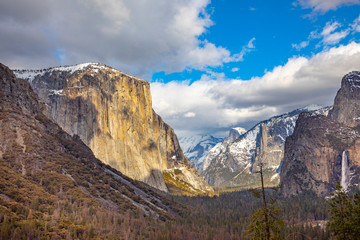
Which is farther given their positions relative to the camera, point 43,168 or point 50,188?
point 43,168

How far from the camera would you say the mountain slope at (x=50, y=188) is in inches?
3056

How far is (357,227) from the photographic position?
1668 inches

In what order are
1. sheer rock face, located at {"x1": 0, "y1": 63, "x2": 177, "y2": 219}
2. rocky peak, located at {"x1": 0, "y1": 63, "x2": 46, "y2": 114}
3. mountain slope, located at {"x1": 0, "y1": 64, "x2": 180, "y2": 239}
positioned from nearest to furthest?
mountain slope, located at {"x1": 0, "y1": 64, "x2": 180, "y2": 239} < sheer rock face, located at {"x1": 0, "y1": 63, "x2": 177, "y2": 219} < rocky peak, located at {"x1": 0, "y1": 63, "x2": 46, "y2": 114}

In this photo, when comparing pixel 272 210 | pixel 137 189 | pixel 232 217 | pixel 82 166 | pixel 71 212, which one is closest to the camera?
pixel 272 210

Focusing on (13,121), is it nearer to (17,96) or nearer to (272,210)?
(17,96)

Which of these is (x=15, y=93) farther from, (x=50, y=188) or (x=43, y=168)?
(x=50, y=188)

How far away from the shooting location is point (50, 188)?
10594cm

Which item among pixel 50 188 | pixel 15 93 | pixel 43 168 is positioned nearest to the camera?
pixel 50 188

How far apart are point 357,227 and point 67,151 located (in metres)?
133

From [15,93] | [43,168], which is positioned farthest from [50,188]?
[15,93]

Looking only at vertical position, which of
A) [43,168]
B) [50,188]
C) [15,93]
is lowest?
[50,188]

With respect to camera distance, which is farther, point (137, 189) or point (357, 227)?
point (137, 189)

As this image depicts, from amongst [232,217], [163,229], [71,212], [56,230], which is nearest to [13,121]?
[71,212]

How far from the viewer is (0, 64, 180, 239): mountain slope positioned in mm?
77625
